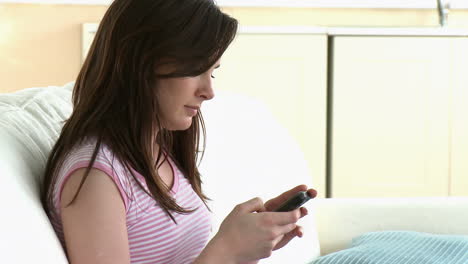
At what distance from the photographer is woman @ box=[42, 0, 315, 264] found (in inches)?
33.9

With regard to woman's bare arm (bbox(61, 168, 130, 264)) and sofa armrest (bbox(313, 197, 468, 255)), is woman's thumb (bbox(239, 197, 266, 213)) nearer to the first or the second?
woman's bare arm (bbox(61, 168, 130, 264))

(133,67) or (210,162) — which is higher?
(133,67)

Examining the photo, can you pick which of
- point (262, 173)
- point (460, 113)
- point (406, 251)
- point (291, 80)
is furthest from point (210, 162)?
point (460, 113)

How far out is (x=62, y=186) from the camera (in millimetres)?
873

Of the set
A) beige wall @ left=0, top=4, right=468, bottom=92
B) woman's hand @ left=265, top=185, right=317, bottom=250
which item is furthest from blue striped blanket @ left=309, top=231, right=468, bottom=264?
beige wall @ left=0, top=4, right=468, bottom=92

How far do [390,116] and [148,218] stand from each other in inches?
99.7

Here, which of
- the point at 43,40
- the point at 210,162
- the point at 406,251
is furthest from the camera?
the point at 43,40

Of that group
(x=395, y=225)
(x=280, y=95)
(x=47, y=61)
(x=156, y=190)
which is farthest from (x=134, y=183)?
(x=47, y=61)

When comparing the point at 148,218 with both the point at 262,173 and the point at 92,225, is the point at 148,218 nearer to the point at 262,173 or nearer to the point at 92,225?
the point at 92,225

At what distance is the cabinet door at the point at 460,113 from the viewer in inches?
133

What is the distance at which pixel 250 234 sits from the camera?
896 mm

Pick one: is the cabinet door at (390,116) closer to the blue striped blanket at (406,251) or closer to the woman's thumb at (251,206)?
the blue striped blanket at (406,251)

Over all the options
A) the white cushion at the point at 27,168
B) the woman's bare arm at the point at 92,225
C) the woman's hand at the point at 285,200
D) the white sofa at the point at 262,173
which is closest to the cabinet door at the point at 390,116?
the white sofa at the point at 262,173

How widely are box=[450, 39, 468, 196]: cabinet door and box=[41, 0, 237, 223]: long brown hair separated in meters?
2.59
